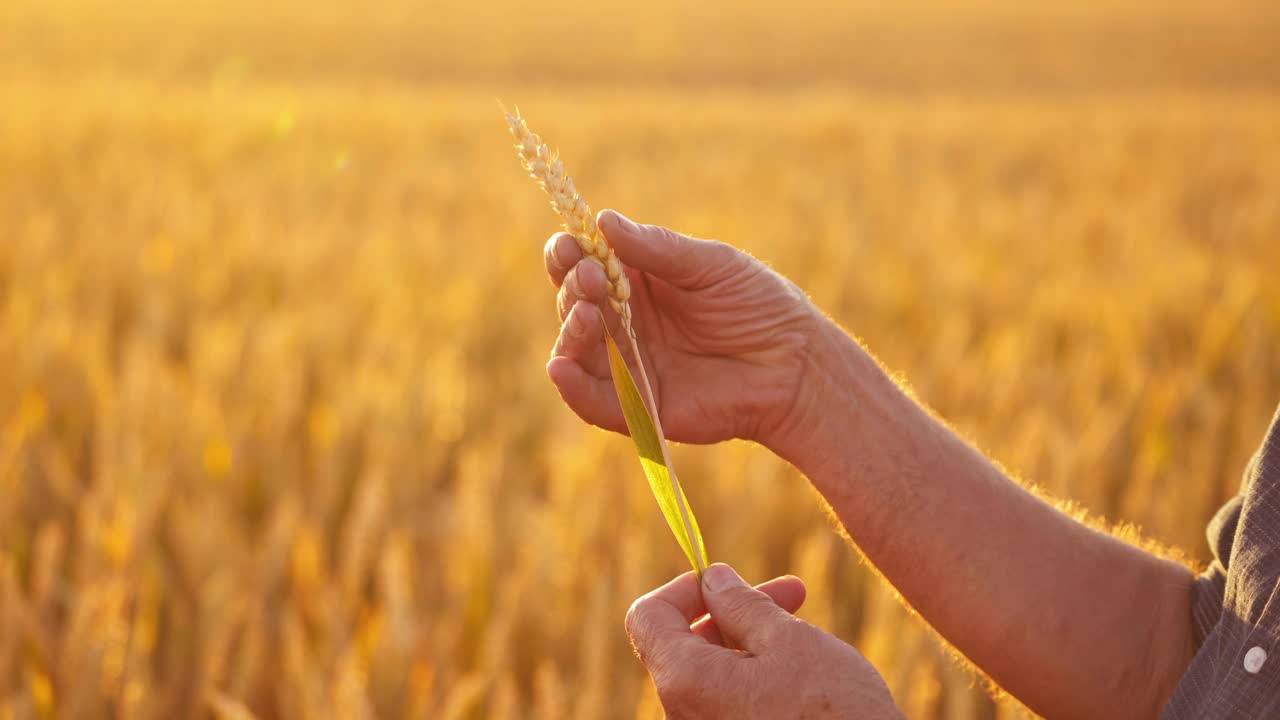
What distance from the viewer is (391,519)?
206 centimetres

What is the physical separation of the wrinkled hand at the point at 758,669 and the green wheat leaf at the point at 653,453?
5 centimetres

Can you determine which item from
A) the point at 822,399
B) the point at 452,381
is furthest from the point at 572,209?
the point at 452,381

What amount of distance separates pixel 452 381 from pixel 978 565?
1708mm

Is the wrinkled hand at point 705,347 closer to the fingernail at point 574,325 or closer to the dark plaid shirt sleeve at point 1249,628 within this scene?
the fingernail at point 574,325

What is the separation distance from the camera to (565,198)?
0.71 meters

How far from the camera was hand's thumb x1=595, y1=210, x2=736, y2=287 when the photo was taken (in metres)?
0.89

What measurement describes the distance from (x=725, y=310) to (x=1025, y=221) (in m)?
5.17

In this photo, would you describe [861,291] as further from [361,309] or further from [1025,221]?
[1025,221]

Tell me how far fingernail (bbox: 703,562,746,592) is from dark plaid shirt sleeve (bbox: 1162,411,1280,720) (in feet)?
1.32

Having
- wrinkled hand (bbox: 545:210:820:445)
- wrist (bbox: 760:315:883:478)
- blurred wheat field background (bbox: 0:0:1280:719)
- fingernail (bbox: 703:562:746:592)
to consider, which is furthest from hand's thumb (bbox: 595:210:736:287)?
blurred wheat field background (bbox: 0:0:1280:719)

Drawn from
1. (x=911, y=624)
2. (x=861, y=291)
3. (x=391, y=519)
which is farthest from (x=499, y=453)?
(x=861, y=291)

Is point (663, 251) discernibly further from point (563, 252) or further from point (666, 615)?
point (666, 615)

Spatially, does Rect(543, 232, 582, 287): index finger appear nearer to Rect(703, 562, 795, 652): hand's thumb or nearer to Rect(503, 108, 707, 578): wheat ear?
Rect(503, 108, 707, 578): wheat ear

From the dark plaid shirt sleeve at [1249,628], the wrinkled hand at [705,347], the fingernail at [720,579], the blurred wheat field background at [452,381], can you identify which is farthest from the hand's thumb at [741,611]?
the blurred wheat field background at [452,381]
